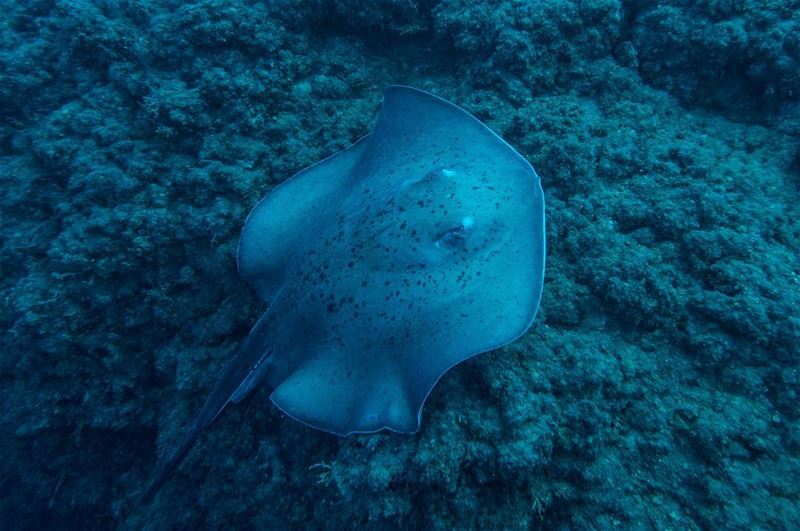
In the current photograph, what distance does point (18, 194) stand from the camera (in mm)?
3711

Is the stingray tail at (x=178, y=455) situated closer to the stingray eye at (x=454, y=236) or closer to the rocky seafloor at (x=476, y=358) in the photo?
the rocky seafloor at (x=476, y=358)

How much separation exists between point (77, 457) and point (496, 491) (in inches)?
155

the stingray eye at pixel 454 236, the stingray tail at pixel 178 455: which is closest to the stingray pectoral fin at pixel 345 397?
the stingray tail at pixel 178 455

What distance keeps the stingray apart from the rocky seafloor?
37 cm

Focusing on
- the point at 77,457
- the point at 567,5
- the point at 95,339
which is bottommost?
the point at 77,457

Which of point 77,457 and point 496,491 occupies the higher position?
point 496,491

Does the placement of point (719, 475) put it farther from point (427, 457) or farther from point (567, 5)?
point (567, 5)

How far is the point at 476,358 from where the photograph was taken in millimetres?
2713

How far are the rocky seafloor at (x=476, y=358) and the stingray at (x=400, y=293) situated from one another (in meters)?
0.37

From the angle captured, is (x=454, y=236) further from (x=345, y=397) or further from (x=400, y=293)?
(x=345, y=397)

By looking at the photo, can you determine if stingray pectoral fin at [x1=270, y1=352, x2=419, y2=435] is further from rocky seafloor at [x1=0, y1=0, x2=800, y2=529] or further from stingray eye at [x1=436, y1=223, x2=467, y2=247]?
stingray eye at [x1=436, y1=223, x2=467, y2=247]

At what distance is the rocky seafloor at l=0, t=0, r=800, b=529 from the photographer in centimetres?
245

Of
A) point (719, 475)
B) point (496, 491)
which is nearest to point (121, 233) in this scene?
point (496, 491)

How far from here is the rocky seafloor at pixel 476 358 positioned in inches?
96.5
